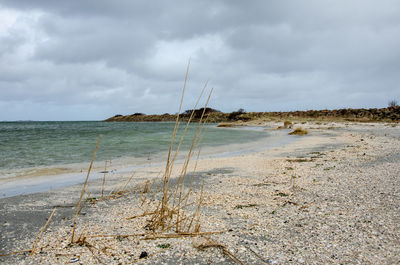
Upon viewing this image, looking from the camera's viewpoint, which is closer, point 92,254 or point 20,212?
point 92,254

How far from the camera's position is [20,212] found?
131 inches

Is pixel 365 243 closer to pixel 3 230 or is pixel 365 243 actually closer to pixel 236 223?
pixel 236 223

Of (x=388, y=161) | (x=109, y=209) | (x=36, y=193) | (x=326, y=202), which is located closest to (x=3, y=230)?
(x=109, y=209)

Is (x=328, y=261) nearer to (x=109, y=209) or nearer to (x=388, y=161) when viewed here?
(x=109, y=209)

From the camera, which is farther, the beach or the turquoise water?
the turquoise water

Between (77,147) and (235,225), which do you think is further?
(77,147)

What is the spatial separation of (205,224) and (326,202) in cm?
178

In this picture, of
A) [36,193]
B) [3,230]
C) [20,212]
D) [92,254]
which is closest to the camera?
[92,254]

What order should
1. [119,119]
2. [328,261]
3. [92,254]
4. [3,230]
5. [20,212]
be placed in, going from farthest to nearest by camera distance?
[119,119], [20,212], [3,230], [92,254], [328,261]

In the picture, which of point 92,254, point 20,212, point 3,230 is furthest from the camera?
point 20,212

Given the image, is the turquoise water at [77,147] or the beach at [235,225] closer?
the beach at [235,225]

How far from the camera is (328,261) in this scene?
2010 mm

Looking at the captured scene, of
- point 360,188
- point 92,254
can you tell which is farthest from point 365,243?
point 92,254

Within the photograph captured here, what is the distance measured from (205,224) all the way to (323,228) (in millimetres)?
1253
